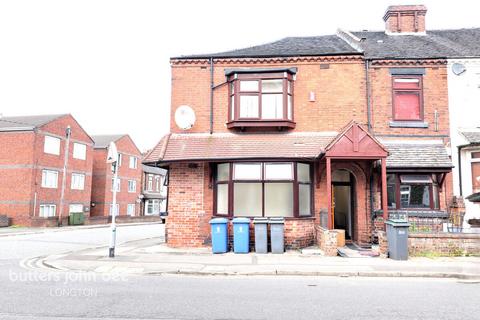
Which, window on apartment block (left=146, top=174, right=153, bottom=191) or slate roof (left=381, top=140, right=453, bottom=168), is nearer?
slate roof (left=381, top=140, right=453, bottom=168)

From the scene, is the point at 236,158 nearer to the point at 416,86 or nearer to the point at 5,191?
the point at 416,86

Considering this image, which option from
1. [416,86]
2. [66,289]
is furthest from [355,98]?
[66,289]

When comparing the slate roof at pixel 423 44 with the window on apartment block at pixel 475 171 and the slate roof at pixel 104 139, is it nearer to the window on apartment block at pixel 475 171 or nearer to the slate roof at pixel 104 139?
the window on apartment block at pixel 475 171

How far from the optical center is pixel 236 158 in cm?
1334

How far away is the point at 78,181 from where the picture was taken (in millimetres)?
37906

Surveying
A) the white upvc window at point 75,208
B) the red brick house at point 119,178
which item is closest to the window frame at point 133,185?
the red brick house at point 119,178

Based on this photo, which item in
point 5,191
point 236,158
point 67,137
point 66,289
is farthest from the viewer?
point 67,137

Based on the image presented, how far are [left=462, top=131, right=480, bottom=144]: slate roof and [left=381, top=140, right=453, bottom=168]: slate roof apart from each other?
934 millimetres

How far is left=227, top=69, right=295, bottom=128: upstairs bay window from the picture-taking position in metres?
14.4

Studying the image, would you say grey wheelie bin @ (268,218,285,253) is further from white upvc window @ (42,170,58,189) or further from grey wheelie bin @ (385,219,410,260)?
white upvc window @ (42,170,58,189)

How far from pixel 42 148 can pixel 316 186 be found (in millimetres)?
26728

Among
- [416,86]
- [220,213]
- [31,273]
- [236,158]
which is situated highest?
[416,86]

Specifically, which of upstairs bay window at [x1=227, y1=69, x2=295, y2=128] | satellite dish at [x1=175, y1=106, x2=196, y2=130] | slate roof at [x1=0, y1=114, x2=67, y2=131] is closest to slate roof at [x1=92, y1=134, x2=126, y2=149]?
slate roof at [x1=0, y1=114, x2=67, y2=131]

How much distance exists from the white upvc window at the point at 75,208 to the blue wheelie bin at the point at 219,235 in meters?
28.3
